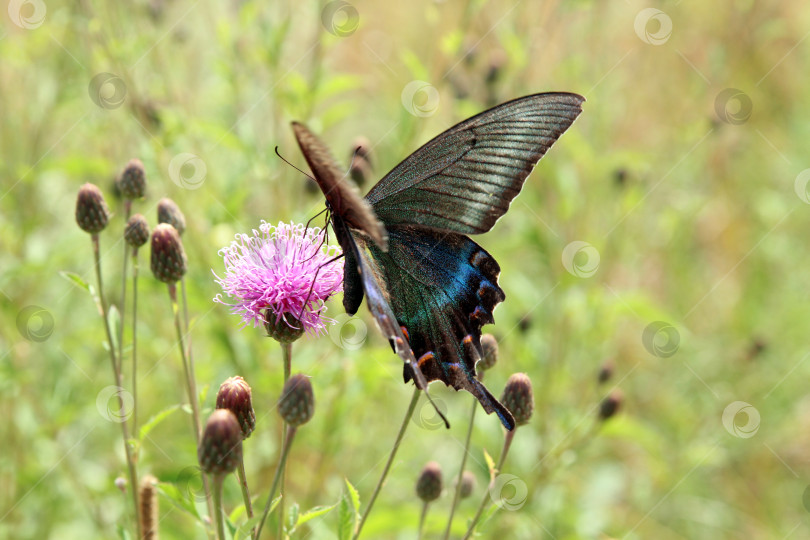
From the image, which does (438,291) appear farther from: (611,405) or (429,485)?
(611,405)

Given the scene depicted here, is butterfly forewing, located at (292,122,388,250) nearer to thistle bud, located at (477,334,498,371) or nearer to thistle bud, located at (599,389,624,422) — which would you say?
thistle bud, located at (477,334,498,371)

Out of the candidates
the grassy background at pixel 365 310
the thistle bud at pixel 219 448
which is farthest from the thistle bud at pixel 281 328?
the grassy background at pixel 365 310

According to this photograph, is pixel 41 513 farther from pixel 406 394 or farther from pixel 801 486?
pixel 801 486

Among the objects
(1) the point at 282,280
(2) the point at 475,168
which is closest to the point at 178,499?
(1) the point at 282,280

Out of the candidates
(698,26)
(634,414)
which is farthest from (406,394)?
(698,26)

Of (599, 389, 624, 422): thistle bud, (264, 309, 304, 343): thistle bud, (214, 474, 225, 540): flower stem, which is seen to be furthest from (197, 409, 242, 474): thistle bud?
Result: (599, 389, 624, 422): thistle bud

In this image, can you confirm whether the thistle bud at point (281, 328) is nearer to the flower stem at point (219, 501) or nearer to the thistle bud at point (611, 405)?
the flower stem at point (219, 501)

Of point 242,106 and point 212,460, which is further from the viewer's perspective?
point 242,106
